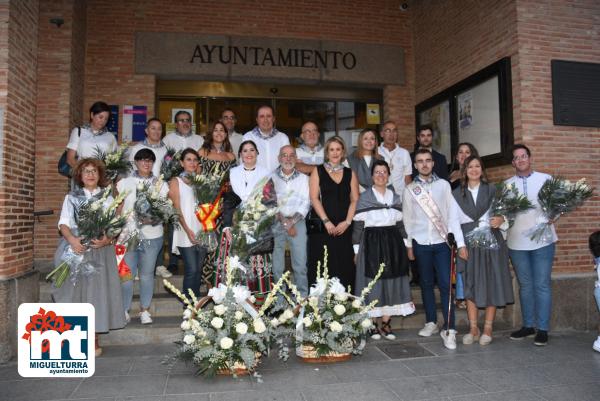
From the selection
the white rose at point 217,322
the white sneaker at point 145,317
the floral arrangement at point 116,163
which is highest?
the floral arrangement at point 116,163

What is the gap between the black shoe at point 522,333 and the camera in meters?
5.53

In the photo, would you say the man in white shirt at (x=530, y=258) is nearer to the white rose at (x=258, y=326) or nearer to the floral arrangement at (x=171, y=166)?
the white rose at (x=258, y=326)

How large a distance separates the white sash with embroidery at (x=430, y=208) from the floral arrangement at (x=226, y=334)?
227 cm

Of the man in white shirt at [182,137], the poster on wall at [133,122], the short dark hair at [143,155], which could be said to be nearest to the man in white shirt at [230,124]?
the man in white shirt at [182,137]

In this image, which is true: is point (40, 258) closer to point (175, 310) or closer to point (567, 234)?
point (175, 310)

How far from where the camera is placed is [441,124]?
8750 mm

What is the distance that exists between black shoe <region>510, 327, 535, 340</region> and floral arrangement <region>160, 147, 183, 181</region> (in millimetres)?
4620

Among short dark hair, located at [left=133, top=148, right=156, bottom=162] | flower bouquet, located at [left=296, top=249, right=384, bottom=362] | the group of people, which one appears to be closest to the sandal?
the group of people

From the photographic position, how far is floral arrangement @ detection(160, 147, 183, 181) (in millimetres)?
5918

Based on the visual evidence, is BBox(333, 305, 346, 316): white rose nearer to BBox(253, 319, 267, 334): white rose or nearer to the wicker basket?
the wicker basket

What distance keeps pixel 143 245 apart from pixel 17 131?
6.41ft

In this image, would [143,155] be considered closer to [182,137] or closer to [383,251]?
[182,137]

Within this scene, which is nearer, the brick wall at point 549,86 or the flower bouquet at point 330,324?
the flower bouquet at point 330,324

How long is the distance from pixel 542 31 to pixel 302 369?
568 centimetres
